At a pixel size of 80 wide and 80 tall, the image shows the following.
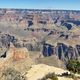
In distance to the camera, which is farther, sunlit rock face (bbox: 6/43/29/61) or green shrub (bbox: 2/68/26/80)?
sunlit rock face (bbox: 6/43/29/61)

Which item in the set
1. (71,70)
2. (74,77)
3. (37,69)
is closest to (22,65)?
(37,69)

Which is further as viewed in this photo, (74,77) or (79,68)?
(79,68)

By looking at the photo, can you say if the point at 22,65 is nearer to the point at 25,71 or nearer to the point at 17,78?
the point at 25,71

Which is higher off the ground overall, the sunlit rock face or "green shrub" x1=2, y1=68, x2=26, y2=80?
"green shrub" x1=2, y1=68, x2=26, y2=80

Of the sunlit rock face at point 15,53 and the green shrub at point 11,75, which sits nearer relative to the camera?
the green shrub at point 11,75

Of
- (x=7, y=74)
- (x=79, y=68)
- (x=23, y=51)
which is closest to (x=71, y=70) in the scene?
(x=79, y=68)

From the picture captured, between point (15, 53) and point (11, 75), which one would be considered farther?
point (15, 53)

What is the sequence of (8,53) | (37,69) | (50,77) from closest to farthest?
1. (50,77)
2. (37,69)
3. (8,53)

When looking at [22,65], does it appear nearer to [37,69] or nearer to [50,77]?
[37,69]

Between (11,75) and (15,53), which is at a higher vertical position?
(11,75)

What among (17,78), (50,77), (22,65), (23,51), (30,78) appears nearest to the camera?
(17,78)

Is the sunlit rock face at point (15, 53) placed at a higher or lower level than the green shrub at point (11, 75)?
lower
